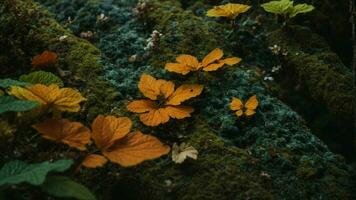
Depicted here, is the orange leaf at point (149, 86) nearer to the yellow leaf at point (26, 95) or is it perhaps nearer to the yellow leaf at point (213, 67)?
the yellow leaf at point (213, 67)

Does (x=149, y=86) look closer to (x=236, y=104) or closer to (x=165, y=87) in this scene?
(x=165, y=87)

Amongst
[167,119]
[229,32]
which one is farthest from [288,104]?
[167,119]

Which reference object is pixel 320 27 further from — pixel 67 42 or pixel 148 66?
pixel 67 42

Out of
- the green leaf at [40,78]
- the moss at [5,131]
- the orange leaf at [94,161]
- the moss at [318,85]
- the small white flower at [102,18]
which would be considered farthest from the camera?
the small white flower at [102,18]

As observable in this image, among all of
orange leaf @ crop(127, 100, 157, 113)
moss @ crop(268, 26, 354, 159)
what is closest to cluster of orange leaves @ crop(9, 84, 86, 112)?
orange leaf @ crop(127, 100, 157, 113)

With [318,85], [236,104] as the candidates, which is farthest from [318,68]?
[236,104]

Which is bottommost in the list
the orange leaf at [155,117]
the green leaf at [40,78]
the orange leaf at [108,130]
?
the orange leaf at [155,117]

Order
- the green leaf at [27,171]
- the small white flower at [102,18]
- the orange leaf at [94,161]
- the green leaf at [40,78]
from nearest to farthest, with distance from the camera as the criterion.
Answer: the green leaf at [27,171]
the orange leaf at [94,161]
the green leaf at [40,78]
the small white flower at [102,18]

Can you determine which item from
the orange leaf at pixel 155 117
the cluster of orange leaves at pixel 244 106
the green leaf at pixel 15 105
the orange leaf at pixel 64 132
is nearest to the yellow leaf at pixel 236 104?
the cluster of orange leaves at pixel 244 106
